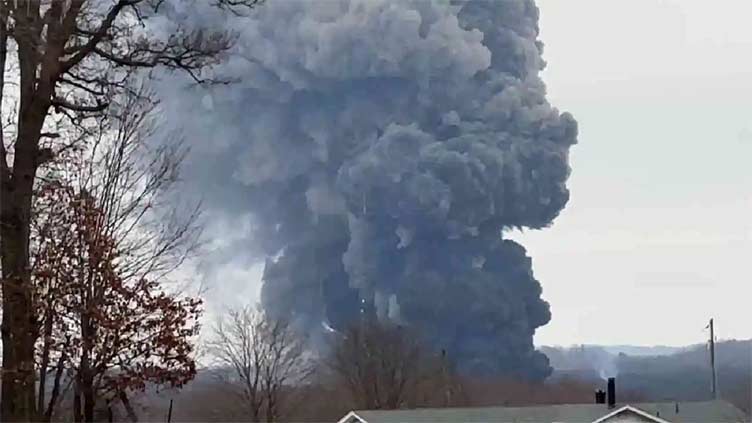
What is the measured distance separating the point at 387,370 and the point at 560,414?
17061mm

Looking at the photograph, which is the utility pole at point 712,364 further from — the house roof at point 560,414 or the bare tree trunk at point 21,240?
the bare tree trunk at point 21,240

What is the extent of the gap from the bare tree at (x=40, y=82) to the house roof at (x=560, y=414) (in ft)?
61.5

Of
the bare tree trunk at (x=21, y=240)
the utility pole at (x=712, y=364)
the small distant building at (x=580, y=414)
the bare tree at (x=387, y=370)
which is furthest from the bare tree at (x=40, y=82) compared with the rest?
the bare tree at (x=387, y=370)

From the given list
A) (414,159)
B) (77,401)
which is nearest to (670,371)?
(414,159)

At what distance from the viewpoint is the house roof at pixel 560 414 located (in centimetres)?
2470

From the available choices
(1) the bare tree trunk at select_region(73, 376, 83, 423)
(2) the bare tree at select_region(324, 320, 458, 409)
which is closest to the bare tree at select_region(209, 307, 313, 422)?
(2) the bare tree at select_region(324, 320, 458, 409)

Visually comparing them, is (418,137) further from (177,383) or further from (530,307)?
(177,383)

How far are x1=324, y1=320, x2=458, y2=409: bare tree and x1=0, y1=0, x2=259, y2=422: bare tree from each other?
3362 cm

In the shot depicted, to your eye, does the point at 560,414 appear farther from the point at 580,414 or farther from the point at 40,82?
the point at 40,82

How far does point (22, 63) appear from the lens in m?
6.43

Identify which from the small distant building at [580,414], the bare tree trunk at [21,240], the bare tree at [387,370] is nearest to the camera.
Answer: the bare tree trunk at [21,240]

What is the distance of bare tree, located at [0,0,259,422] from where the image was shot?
6.09m

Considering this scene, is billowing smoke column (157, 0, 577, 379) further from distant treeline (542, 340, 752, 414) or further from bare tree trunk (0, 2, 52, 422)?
bare tree trunk (0, 2, 52, 422)

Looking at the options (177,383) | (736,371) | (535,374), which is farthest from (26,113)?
(535,374)
